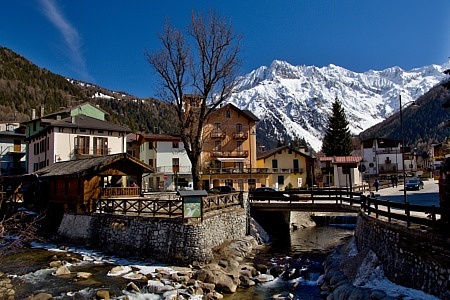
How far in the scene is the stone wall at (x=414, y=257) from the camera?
11.5 metres

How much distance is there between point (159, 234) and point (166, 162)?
3762 centimetres

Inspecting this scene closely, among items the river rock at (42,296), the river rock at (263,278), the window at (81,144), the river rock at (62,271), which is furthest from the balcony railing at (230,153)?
the river rock at (42,296)

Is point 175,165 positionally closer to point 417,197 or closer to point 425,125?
point 417,197

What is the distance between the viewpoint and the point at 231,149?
61531mm

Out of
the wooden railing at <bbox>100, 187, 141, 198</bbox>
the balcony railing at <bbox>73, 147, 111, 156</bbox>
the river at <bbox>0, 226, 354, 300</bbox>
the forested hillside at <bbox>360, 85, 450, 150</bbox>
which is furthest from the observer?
the forested hillside at <bbox>360, 85, 450, 150</bbox>

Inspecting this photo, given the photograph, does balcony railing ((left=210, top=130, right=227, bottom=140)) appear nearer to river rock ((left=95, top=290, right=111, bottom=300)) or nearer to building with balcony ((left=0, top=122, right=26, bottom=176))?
building with balcony ((left=0, top=122, right=26, bottom=176))

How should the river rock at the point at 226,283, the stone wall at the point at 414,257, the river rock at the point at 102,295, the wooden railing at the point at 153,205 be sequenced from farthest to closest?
the wooden railing at the point at 153,205, the river rock at the point at 226,283, the river rock at the point at 102,295, the stone wall at the point at 414,257

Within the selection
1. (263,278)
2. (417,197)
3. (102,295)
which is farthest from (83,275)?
(417,197)

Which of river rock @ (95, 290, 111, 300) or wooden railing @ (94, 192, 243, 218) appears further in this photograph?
wooden railing @ (94, 192, 243, 218)

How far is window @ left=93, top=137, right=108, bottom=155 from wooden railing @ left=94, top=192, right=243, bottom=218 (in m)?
20.4

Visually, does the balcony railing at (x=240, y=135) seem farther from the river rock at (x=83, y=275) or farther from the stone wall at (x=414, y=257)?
the river rock at (x=83, y=275)

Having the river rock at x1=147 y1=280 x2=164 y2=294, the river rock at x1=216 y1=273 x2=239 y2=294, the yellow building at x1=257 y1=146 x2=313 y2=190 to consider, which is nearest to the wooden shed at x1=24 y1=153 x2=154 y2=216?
the river rock at x1=147 y1=280 x2=164 y2=294

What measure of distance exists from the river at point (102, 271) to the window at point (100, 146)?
21688 millimetres

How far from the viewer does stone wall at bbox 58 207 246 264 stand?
20.2 meters
